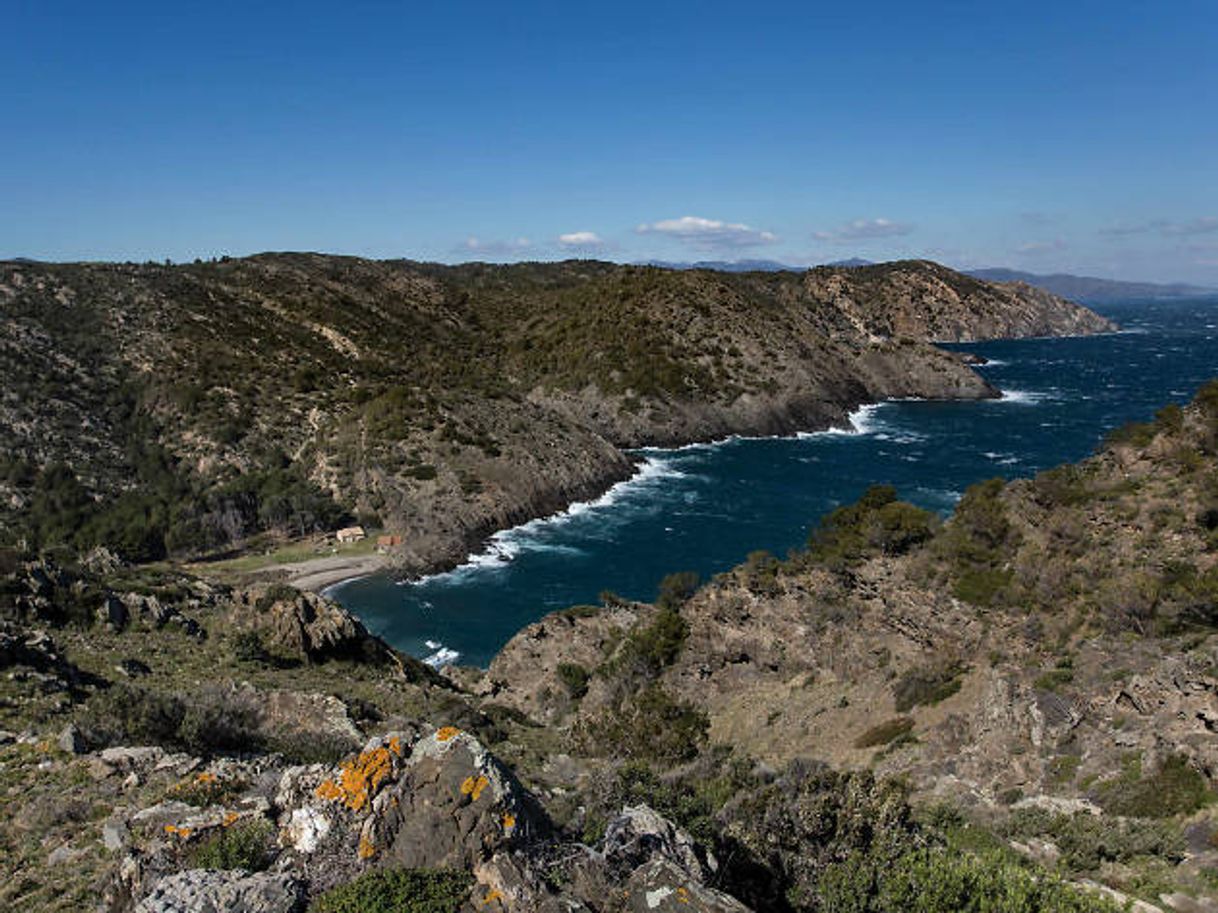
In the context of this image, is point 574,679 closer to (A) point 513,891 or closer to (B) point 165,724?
(B) point 165,724

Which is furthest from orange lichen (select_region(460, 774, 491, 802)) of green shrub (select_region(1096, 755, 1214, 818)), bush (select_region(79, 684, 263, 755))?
green shrub (select_region(1096, 755, 1214, 818))

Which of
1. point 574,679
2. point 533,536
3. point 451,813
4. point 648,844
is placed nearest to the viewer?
point 648,844

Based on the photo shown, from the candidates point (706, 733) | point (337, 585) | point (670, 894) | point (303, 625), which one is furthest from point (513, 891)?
point (337, 585)

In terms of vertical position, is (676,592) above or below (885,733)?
below

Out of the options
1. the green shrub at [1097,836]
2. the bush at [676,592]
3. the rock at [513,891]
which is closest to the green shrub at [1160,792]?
the green shrub at [1097,836]

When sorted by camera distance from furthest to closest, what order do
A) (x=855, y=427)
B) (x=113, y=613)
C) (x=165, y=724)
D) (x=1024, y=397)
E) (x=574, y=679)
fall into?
(x=1024, y=397) < (x=855, y=427) < (x=574, y=679) < (x=113, y=613) < (x=165, y=724)

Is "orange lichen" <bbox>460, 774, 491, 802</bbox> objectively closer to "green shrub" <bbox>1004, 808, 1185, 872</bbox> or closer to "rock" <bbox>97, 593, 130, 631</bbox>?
"green shrub" <bbox>1004, 808, 1185, 872</bbox>

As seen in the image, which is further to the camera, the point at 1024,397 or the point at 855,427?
the point at 1024,397

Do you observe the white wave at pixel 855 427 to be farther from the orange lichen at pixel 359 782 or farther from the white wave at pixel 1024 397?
the orange lichen at pixel 359 782

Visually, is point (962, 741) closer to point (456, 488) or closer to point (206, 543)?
point (456, 488)
